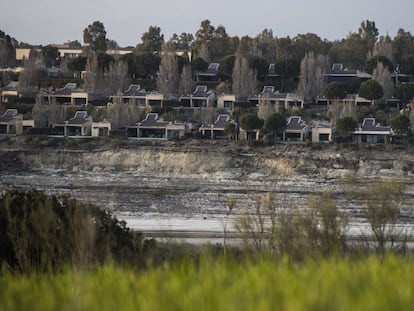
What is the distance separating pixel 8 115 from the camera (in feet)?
128

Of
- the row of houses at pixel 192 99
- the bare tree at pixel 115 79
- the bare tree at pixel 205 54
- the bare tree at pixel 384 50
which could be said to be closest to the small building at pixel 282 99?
the row of houses at pixel 192 99

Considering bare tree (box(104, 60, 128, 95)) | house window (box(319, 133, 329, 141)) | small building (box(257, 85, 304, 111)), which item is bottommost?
house window (box(319, 133, 329, 141))

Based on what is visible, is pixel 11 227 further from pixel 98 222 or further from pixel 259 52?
pixel 259 52

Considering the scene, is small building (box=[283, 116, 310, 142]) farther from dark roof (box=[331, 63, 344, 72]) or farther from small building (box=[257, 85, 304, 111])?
dark roof (box=[331, 63, 344, 72])

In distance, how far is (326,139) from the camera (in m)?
35.3

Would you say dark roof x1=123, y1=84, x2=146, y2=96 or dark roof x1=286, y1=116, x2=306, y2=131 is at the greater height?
dark roof x1=123, y1=84, x2=146, y2=96

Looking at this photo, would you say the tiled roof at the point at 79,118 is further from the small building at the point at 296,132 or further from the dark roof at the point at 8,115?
the small building at the point at 296,132

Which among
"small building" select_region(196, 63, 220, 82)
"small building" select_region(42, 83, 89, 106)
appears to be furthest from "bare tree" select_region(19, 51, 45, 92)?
"small building" select_region(196, 63, 220, 82)

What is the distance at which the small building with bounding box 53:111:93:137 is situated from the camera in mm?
37688

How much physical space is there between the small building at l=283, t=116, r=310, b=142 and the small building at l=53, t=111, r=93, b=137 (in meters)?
8.80

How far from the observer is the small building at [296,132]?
3550 cm

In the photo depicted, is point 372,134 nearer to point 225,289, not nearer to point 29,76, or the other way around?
point 29,76

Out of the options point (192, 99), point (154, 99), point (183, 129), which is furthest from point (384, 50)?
point (183, 129)

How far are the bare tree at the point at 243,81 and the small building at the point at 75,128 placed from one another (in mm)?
8154
